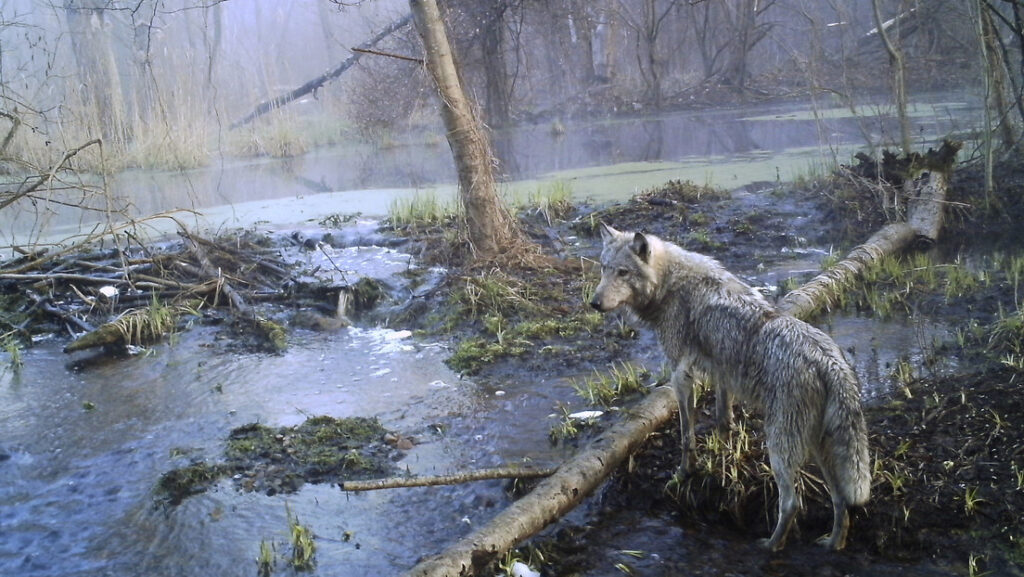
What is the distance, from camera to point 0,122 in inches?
630

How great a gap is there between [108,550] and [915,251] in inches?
353

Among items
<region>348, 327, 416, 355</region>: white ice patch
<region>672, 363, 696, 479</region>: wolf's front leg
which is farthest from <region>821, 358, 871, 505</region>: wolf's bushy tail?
<region>348, 327, 416, 355</region>: white ice patch

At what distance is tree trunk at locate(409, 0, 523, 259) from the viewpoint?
9766 millimetres

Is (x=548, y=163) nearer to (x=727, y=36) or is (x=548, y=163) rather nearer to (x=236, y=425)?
(x=727, y=36)

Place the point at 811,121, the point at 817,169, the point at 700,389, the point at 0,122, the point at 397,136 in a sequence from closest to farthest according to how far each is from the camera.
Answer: the point at 700,389
the point at 817,169
the point at 0,122
the point at 811,121
the point at 397,136

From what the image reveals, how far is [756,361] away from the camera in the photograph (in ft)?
15.5

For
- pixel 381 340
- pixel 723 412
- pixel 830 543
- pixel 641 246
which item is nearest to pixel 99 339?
pixel 381 340

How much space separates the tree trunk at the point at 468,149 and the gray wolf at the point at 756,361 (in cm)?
439

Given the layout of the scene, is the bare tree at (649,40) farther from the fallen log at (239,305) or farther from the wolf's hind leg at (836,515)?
the wolf's hind leg at (836,515)

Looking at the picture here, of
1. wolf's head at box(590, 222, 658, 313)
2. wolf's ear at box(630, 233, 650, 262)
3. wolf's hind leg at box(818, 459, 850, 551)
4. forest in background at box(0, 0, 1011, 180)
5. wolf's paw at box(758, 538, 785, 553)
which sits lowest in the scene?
wolf's paw at box(758, 538, 785, 553)

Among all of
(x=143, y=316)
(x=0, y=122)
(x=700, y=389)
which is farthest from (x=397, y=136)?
(x=700, y=389)

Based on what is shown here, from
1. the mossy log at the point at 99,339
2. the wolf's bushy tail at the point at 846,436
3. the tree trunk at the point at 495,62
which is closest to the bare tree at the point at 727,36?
the tree trunk at the point at 495,62

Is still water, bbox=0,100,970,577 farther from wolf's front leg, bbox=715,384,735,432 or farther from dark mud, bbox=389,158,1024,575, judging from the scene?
wolf's front leg, bbox=715,384,735,432

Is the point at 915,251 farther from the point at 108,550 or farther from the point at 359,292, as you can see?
the point at 108,550
